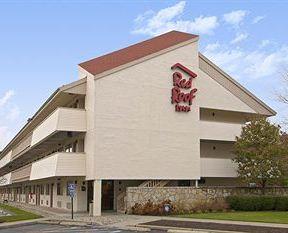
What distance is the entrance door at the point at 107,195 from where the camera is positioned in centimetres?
3638

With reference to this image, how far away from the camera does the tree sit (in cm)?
3538

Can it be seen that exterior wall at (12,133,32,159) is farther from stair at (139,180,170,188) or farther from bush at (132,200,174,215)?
bush at (132,200,174,215)

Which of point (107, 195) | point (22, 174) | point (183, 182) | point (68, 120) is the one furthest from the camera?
point (22, 174)

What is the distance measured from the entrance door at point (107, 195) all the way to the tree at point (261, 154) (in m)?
9.79

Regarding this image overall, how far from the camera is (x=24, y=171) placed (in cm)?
5019

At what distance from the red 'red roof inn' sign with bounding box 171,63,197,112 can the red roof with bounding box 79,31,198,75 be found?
2.14 meters

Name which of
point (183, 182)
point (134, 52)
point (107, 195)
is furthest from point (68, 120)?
point (183, 182)

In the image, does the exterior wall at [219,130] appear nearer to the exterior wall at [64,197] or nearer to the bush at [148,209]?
the bush at [148,209]

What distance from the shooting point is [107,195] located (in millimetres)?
36562

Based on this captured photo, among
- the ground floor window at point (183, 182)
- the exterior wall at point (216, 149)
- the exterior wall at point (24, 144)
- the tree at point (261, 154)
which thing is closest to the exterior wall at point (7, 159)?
the exterior wall at point (24, 144)

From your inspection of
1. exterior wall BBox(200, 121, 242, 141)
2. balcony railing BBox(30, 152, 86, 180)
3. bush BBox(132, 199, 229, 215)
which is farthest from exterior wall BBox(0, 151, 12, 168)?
bush BBox(132, 199, 229, 215)

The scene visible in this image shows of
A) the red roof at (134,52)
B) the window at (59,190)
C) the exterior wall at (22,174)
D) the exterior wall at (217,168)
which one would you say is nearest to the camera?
the red roof at (134,52)

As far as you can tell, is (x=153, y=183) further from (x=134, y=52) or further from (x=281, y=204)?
(x=134, y=52)

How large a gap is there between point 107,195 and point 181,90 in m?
9.60
